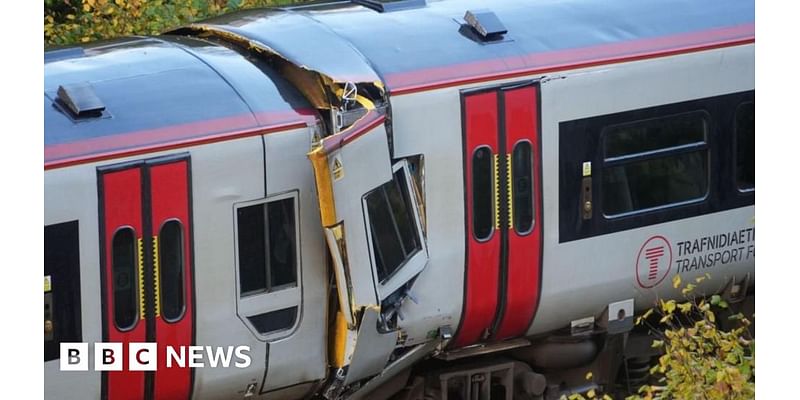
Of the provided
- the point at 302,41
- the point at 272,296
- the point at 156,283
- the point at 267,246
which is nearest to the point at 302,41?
the point at 302,41

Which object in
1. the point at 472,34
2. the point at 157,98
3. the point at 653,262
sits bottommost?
the point at 653,262

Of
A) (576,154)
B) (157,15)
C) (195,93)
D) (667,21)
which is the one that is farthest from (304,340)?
(157,15)

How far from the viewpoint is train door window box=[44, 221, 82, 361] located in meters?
7.39

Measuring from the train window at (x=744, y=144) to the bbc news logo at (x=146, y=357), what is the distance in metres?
3.54

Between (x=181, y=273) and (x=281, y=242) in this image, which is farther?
(x=281, y=242)

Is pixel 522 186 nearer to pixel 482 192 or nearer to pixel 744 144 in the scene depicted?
pixel 482 192

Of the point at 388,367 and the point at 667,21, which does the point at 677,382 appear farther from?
the point at 667,21

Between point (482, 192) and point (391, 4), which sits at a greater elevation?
point (391, 4)

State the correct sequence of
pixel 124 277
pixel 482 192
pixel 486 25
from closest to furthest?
pixel 124 277, pixel 482 192, pixel 486 25

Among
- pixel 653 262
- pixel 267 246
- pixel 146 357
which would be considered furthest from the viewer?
pixel 653 262

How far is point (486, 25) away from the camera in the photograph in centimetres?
903

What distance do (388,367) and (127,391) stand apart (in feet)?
5.37

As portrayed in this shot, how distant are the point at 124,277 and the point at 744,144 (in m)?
4.21

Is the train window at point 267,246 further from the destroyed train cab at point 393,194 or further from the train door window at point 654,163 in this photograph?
the train door window at point 654,163
